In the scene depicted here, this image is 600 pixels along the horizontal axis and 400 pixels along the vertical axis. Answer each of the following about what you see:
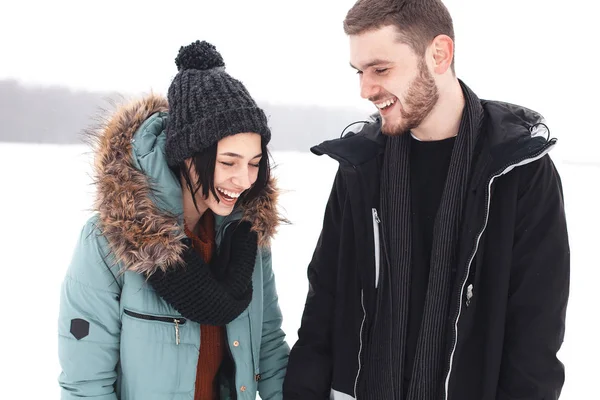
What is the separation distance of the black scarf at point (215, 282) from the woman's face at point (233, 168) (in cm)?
10

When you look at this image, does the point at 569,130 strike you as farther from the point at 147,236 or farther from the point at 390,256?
the point at 147,236

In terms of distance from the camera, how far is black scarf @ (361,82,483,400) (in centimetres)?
125

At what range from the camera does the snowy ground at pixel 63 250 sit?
2.44 metres

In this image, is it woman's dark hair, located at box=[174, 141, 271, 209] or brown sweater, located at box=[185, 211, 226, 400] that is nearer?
woman's dark hair, located at box=[174, 141, 271, 209]

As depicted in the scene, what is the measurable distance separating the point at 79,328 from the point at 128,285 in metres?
0.13

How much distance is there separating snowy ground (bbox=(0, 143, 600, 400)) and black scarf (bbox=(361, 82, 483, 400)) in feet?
1.18

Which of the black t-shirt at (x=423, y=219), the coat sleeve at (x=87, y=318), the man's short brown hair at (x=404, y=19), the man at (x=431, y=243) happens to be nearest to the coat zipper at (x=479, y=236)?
the man at (x=431, y=243)

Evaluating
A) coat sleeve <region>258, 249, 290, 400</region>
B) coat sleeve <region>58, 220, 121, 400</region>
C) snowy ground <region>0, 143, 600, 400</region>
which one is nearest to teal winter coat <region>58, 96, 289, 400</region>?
coat sleeve <region>58, 220, 121, 400</region>

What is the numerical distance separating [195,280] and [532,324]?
2.41 ft

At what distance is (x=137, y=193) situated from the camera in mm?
1177

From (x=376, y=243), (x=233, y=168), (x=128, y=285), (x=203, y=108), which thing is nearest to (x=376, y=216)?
(x=376, y=243)

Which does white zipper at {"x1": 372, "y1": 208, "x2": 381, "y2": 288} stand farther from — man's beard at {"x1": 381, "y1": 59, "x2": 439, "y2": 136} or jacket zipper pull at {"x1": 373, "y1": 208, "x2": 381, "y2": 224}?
man's beard at {"x1": 381, "y1": 59, "x2": 439, "y2": 136}

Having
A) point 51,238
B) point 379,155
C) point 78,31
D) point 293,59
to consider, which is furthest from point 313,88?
point 379,155

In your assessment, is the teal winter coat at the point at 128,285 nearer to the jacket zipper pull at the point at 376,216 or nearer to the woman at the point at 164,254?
the woman at the point at 164,254
